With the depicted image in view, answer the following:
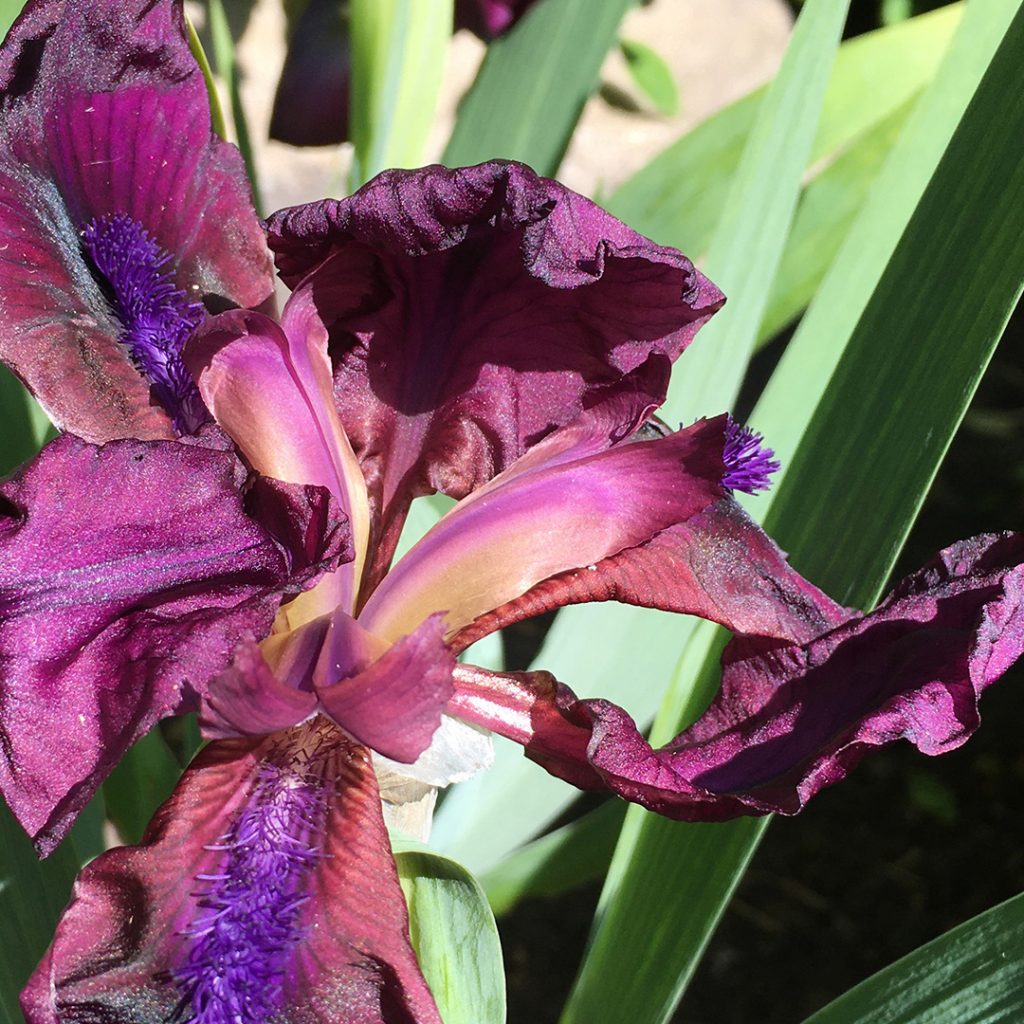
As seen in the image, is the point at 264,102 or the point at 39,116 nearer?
the point at 39,116

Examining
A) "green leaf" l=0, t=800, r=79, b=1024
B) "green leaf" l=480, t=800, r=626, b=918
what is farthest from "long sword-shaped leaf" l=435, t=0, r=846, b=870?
"green leaf" l=0, t=800, r=79, b=1024

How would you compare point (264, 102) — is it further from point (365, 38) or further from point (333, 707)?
point (333, 707)

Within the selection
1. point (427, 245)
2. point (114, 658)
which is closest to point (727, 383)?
point (427, 245)

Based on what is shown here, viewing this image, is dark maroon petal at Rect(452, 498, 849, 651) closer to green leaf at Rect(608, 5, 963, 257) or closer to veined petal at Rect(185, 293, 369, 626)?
veined petal at Rect(185, 293, 369, 626)

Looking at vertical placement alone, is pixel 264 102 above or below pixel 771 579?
below

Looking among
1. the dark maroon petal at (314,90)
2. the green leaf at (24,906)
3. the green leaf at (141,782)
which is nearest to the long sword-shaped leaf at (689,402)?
the green leaf at (141,782)

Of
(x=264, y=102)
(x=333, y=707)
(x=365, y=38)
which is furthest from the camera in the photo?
(x=264, y=102)
